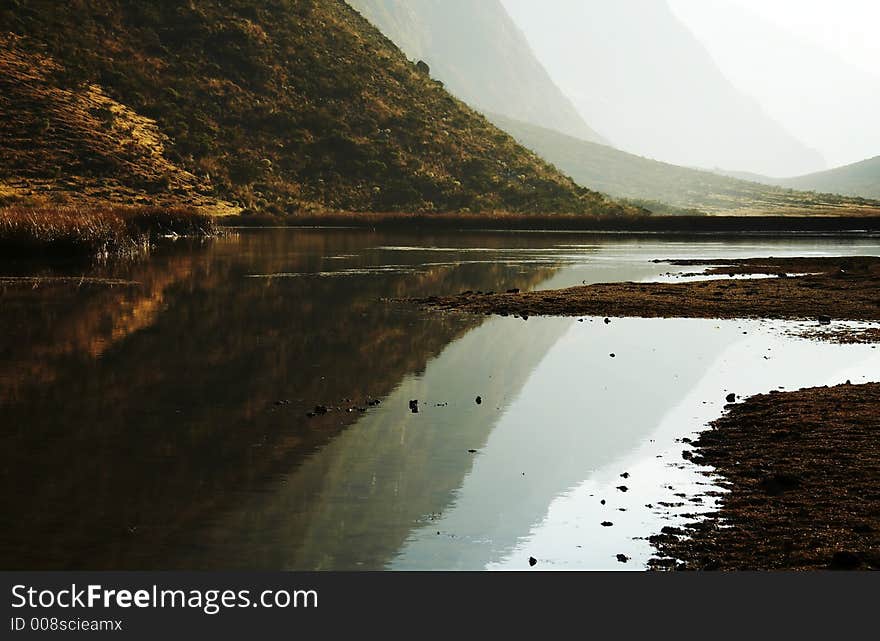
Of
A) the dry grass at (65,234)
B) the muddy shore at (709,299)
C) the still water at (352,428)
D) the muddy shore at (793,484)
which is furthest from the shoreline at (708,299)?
the dry grass at (65,234)

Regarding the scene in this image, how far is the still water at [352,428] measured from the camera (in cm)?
1334

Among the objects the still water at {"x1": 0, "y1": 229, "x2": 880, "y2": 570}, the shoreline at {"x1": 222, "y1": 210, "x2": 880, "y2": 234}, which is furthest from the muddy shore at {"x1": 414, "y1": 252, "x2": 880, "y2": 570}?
the shoreline at {"x1": 222, "y1": 210, "x2": 880, "y2": 234}

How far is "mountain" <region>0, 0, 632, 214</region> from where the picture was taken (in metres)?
154

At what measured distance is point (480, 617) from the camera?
10898 mm

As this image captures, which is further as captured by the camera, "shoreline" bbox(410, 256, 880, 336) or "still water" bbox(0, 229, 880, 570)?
"shoreline" bbox(410, 256, 880, 336)


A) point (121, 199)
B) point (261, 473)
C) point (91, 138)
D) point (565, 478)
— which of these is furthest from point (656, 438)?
point (91, 138)

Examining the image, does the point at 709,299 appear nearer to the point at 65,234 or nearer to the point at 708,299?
the point at 708,299

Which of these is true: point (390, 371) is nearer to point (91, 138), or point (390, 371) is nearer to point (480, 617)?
point (480, 617)

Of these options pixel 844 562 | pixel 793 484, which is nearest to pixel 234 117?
pixel 793 484

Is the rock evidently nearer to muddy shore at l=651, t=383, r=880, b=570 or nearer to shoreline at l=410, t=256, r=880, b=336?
muddy shore at l=651, t=383, r=880, b=570

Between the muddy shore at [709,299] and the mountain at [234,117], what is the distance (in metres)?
105

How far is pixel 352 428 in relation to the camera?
1962 cm

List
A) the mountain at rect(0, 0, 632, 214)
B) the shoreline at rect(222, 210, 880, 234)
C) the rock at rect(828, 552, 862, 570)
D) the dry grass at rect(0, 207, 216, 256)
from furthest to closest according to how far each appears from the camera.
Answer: the shoreline at rect(222, 210, 880, 234) → the mountain at rect(0, 0, 632, 214) → the dry grass at rect(0, 207, 216, 256) → the rock at rect(828, 552, 862, 570)

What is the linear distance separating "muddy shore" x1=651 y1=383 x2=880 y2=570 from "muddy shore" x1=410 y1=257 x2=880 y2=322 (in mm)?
18147
